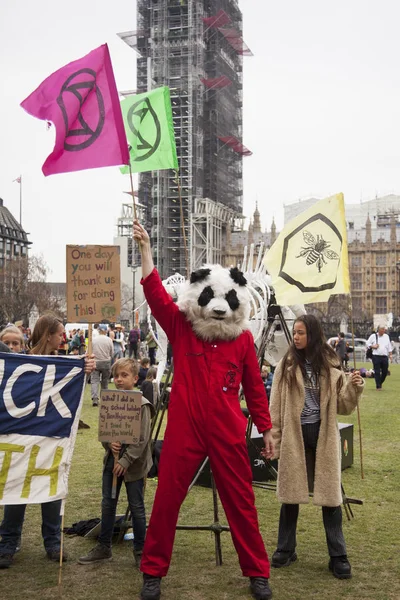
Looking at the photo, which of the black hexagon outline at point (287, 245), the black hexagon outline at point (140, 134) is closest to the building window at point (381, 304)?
the black hexagon outline at point (287, 245)

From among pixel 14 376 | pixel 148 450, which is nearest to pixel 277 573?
pixel 148 450

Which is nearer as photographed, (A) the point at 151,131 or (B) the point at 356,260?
(A) the point at 151,131

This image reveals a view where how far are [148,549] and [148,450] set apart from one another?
2.87ft

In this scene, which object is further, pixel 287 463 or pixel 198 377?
pixel 287 463

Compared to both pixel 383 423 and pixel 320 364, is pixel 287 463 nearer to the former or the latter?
pixel 320 364

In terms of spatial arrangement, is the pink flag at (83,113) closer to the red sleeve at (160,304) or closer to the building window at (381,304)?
the red sleeve at (160,304)

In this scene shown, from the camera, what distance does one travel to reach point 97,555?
5047mm

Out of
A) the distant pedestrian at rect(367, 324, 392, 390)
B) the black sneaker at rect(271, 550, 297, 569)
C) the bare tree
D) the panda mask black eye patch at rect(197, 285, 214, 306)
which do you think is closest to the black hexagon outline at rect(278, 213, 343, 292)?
the panda mask black eye patch at rect(197, 285, 214, 306)

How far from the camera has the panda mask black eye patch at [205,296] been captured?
4691mm

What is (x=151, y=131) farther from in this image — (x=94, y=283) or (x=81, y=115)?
(x=94, y=283)

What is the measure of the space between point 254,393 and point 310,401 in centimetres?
47

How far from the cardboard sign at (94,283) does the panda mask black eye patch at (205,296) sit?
0.82 metres

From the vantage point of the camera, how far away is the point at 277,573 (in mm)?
4863

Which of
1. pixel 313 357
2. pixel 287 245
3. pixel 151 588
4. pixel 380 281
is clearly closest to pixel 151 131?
pixel 287 245
